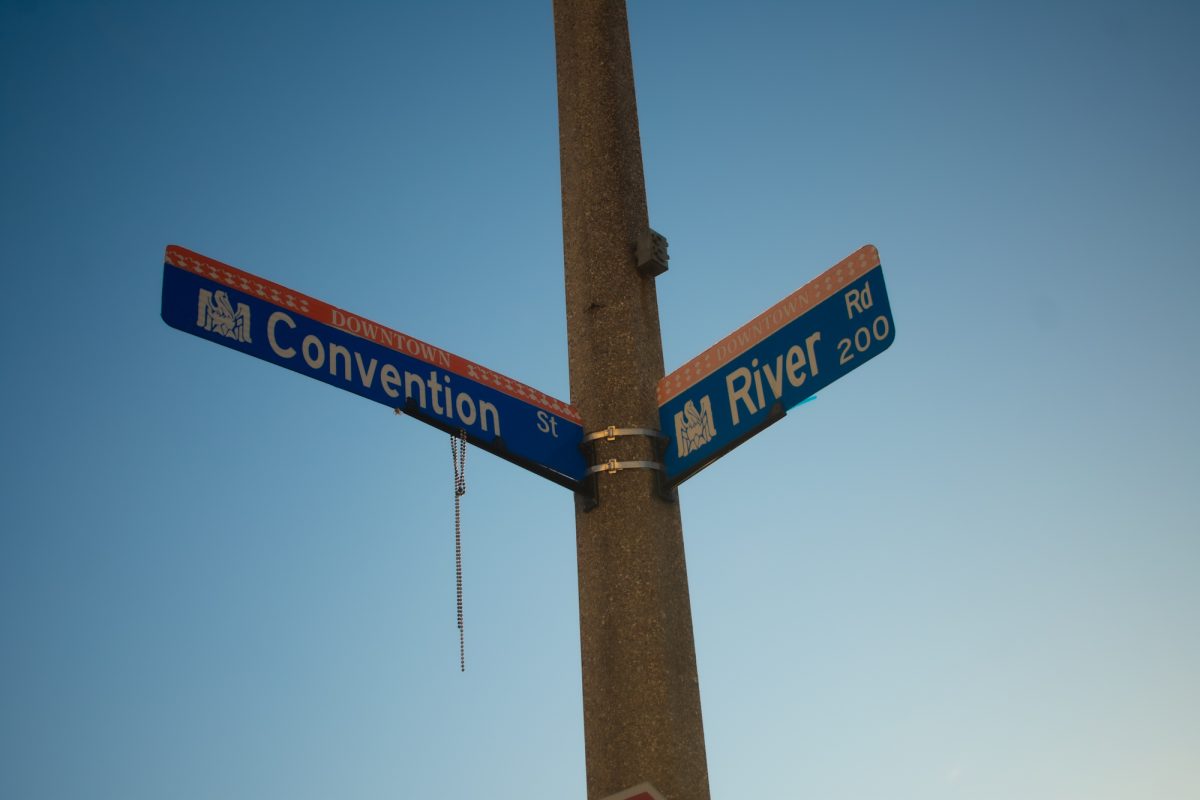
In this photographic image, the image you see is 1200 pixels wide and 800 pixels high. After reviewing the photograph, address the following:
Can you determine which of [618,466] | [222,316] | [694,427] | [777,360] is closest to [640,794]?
[618,466]

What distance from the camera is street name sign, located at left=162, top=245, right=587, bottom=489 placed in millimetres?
3381

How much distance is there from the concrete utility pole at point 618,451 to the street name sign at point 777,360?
0.14 meters

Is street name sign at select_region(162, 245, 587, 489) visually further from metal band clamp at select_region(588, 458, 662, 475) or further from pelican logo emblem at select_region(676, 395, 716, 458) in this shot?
pelican logo emblem at select_region(676, 395, 716, 458)

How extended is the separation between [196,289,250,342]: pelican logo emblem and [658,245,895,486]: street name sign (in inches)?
55.4

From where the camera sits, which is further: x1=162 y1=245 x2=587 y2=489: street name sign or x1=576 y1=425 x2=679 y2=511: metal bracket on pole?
x1=576 y1=425 x2=679 y2=511: metal bracket on pole

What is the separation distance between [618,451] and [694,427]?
0.27m

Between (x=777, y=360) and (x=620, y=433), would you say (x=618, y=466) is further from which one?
(x=777, y=360)

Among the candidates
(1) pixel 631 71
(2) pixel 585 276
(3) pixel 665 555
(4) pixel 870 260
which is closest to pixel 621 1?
(1) pixel 631 71

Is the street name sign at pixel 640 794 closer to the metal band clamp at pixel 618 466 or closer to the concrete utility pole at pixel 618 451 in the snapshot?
the concrete utility pole at pixel 618 451

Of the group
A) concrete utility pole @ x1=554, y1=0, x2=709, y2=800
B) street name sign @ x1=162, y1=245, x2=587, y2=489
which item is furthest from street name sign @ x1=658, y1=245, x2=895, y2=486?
street name sign @ x1=162, y1=245, x2=587, y2=489

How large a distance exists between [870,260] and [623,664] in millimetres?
1553

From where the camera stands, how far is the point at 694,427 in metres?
3.81

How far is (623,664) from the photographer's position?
349cm

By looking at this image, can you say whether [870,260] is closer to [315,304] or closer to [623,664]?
[623,664]
